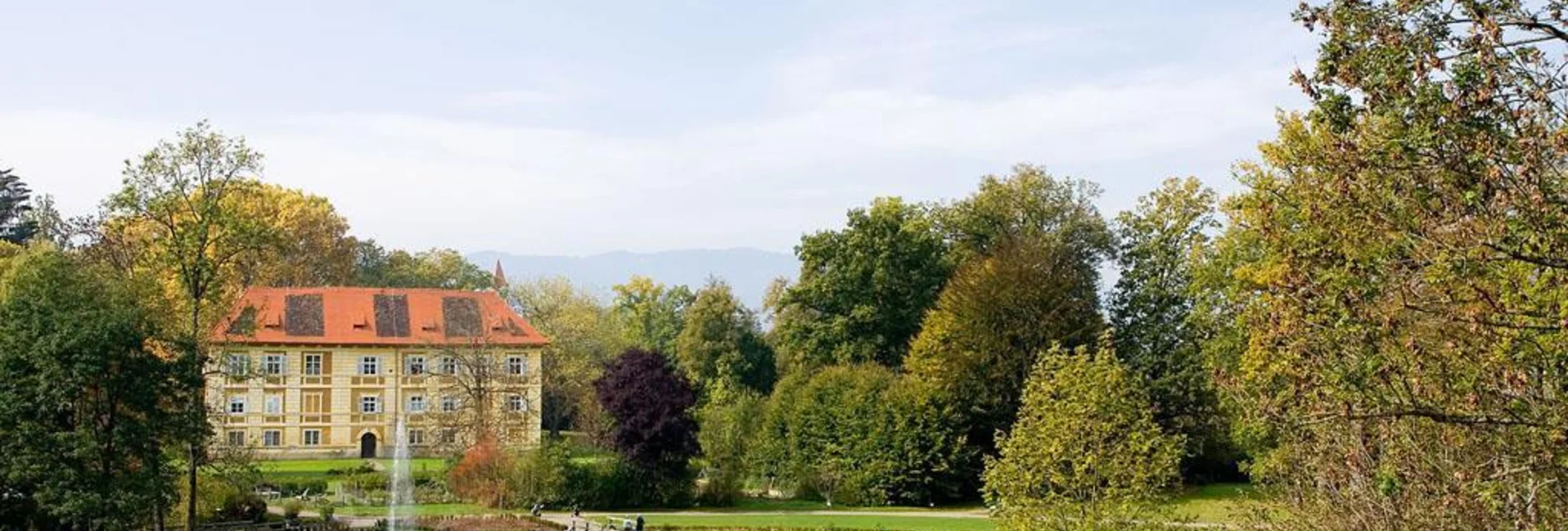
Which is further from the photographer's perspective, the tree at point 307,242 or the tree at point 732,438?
the tree at point 307,242

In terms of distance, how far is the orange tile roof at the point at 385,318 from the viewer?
5794cm

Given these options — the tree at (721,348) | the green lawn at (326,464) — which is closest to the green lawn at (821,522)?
the green lawn at (326,464)

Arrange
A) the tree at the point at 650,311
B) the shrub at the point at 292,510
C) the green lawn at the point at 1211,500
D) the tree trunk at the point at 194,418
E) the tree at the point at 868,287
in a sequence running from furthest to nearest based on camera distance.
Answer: the tree at the point at 650,311 → the tree at the point at 868,287 → the green lawn at the point at 1211,500 → the shrub at the point at 292,510 → the tree trunk at the point at 194,418

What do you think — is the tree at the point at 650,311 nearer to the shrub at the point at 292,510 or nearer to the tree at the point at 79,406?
the shrub at the point at 292,510

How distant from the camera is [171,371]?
28.1 metres

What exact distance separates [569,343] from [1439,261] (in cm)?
6581

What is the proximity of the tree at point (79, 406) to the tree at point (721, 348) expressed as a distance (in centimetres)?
3585

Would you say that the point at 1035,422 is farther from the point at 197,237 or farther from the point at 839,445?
the point at 839,445

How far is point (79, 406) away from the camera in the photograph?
27.0m

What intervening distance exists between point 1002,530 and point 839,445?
2287 centimetres

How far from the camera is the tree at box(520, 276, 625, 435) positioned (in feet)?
214

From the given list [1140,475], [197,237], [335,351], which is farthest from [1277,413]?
[335,351]

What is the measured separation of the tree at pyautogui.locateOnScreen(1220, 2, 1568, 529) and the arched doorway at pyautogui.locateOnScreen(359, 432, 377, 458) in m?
53.1

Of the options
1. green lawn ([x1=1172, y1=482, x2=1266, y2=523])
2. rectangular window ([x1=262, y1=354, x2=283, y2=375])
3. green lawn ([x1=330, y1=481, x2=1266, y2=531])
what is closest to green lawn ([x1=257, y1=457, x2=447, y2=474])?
rectangular window ([x1=262, y1=354, x2=283, y2=375])
